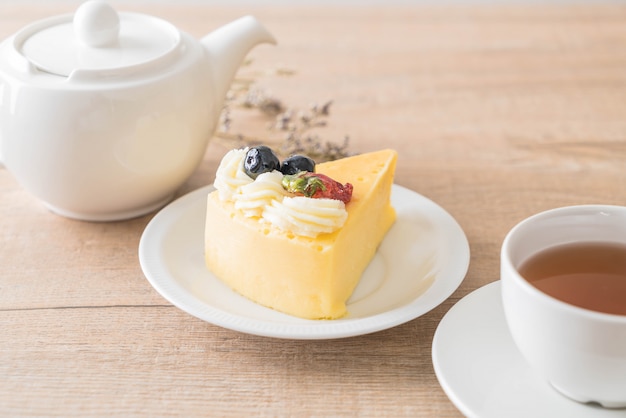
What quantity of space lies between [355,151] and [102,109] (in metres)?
0.59

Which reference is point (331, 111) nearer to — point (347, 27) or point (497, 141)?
point (497, 141)

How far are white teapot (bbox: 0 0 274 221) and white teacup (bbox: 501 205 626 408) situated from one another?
0.64m

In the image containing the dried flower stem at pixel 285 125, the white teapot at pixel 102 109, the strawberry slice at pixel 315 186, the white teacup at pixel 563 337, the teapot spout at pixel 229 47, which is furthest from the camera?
the dried flower stem at pixel 285 125

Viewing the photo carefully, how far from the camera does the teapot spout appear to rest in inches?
55.7

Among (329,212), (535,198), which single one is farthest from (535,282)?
(535,198)

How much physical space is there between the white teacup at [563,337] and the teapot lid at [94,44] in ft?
2.26

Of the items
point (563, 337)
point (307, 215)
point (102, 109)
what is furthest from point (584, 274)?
point (102, 109)

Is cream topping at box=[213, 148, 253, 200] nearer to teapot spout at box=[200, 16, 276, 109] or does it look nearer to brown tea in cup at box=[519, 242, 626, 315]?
teapot spout at box=[200, 16, 276, 109]

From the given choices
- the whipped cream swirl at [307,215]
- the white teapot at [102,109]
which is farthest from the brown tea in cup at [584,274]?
the white teapot at [102,109]

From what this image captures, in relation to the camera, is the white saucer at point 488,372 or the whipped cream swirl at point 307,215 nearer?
the white saucer at point 488,372

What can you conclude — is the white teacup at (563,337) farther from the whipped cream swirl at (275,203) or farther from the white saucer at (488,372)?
the whipped cream swirl at (275,203)

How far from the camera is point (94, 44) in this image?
1288 mm

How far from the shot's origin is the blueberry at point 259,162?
119 centimetres

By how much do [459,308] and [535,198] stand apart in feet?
1.68
